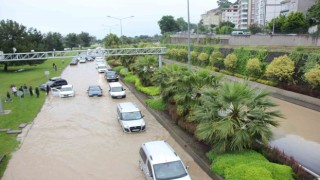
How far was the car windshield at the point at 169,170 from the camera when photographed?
11.6 metres

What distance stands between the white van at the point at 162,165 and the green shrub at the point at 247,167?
1.37 metres

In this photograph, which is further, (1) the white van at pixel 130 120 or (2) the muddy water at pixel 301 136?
(1) the white van at pixel 130 120

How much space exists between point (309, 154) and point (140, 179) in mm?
8753

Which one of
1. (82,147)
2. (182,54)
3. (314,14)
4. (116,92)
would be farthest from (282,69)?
(182,54)

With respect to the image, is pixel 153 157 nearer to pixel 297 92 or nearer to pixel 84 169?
pixel 84 169

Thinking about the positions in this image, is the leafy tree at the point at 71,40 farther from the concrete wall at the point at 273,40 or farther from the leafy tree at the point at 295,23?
the leafy tree at the point at 295,23

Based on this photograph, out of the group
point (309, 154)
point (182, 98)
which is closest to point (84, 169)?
point (182, 98)

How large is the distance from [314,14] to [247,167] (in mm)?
43360

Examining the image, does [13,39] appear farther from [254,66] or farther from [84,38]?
[84,38]

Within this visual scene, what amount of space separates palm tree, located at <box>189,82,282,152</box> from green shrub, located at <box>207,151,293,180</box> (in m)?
0.39

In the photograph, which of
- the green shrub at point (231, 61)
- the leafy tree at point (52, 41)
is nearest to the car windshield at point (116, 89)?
the green shrub at point (231, 61)

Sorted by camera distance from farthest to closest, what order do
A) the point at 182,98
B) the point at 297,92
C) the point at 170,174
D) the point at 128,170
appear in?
1. the point at 297,92
2. the point at 182,98
3. the point at 128,170
4. the point at 170,174

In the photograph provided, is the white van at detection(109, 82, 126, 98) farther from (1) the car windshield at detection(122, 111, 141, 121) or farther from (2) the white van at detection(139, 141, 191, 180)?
(2) the white van at detection(139, 141, 191, 180)

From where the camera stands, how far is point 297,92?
26.5 m
